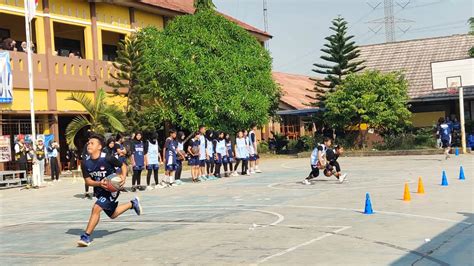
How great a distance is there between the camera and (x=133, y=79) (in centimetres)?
3078

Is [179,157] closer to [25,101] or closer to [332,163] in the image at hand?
[332,163]

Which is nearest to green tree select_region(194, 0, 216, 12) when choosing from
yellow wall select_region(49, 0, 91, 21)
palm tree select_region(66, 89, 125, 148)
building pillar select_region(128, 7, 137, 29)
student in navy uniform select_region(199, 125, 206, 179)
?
building pillar select_region(128, 7, 137, 29)

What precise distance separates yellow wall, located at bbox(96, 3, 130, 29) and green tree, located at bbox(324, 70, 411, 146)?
A: 1269cm

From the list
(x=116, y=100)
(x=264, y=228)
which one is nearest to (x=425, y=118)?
(x=116, y=100)

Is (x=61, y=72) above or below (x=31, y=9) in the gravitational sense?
below

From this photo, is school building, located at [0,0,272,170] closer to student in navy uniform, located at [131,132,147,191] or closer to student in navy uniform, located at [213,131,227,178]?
student in navy uniform, located at [213,131,227,178]

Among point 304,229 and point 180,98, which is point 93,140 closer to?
point 304,229

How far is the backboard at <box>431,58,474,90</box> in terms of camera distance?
31969mm

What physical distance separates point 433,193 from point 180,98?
747 inches

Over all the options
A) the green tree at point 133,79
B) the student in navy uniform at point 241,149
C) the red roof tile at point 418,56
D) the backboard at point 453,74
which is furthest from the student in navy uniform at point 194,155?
the red roof tile at point 418,56

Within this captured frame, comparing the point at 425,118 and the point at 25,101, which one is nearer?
the point at 25,101

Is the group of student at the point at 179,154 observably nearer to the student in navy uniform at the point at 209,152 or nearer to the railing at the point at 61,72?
the student in navy uniform at the point at 209,152

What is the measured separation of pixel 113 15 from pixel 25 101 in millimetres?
8245

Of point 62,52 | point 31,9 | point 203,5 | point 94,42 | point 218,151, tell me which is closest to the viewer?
point 218,151
